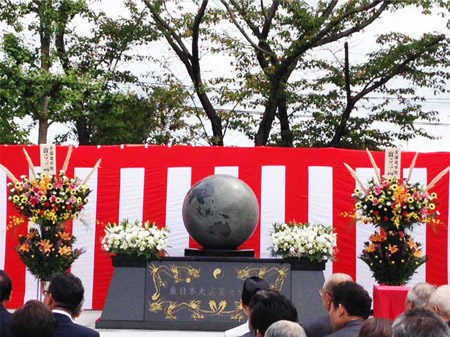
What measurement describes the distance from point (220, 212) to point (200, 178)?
82.1 inches

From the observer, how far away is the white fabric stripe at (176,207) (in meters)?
11.9

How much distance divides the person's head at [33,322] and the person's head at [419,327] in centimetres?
189

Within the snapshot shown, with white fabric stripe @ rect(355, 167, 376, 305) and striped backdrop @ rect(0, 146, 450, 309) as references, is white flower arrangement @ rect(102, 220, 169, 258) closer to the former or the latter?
striped backdrop @ rect(0, 146, 450, 309)

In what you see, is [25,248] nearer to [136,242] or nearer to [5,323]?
[136,242]

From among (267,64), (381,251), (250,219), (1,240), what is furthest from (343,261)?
(267,64)

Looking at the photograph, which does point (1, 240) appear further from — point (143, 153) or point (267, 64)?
point (267, 64)

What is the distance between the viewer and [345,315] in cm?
469

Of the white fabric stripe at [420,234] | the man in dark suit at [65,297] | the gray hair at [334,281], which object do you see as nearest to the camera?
the man in dark suit at [65,297]

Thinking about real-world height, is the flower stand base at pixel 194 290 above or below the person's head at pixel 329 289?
below

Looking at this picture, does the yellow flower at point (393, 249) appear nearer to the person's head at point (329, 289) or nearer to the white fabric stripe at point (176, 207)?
the white fabric stripe at point (176, 207)

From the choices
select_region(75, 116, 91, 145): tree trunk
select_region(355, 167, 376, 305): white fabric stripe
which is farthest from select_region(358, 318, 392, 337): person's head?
select_region(75, 116, 91, 145): tree trunk

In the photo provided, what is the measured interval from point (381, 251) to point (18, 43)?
10.6m

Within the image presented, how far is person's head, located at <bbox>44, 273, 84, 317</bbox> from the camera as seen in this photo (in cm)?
484

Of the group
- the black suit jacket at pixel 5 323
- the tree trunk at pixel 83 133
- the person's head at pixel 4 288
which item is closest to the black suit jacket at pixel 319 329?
the black suit jacket at pixel 5 323
